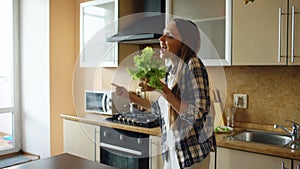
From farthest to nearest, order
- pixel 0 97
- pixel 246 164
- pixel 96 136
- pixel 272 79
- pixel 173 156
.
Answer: pixel 0 97, pixel 96 136, pixel 272 79, pixel 246 164, pixel 173 156

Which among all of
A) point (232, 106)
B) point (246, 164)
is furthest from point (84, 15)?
point (246, 164)

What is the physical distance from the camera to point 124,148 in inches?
91.0

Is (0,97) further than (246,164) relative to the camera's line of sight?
Yes

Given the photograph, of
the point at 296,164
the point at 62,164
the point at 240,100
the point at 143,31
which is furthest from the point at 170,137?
the point at 143,31

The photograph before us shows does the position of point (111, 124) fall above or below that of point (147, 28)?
below

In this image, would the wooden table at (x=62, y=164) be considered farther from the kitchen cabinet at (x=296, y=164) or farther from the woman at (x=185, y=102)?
the kitchen cabinet at (x=296, y=164)

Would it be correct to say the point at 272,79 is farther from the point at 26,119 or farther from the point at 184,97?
the point at 26,119

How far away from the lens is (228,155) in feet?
5.92

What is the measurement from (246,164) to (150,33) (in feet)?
3.93

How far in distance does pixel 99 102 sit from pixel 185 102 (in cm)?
175

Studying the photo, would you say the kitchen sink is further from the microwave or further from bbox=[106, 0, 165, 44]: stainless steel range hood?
the microwave

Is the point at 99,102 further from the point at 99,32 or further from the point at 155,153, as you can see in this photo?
the point at 155,153

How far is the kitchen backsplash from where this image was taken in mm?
2080

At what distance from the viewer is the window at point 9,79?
11.2 ft
